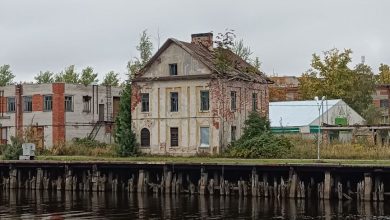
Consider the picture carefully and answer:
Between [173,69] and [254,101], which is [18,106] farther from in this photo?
[254,101]

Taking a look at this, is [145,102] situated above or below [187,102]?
above

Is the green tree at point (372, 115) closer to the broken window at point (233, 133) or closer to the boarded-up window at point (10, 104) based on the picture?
the broken window at point (233, 133)

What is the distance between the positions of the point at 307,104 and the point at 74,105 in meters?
22.4

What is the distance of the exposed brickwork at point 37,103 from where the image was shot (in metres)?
65.6

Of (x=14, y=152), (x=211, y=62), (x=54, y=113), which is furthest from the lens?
(x=54, y=113)

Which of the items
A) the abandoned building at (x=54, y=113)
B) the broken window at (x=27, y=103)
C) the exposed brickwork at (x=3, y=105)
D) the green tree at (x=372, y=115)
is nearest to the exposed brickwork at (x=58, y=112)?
the abandoned building at (x=54, y=113)

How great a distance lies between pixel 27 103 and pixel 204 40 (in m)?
18.6

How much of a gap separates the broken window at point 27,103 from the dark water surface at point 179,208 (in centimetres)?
2328

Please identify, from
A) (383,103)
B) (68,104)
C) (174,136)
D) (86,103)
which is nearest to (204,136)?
(174,136)

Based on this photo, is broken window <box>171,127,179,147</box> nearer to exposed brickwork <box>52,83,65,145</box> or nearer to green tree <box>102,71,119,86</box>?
exposed brickwork <box>52,83,65,145</box>

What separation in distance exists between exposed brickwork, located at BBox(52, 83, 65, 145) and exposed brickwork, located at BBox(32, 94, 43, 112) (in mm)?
1376

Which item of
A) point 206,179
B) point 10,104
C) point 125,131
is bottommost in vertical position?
point 206,179

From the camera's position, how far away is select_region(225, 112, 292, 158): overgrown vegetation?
160 feet

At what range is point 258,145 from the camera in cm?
4950
